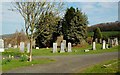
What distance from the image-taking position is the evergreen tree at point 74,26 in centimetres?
4891

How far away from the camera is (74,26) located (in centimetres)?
4991

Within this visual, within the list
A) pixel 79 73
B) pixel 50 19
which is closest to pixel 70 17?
pixel 50 19

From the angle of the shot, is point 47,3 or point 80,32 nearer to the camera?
point 47,3

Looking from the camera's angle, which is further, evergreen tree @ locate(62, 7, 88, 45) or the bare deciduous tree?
evergreen tree @ locate(62, 7, 88, 45)

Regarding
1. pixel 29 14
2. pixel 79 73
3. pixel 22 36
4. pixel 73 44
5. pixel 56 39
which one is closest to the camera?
pixel 79 73

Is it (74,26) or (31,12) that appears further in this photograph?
(74,26)

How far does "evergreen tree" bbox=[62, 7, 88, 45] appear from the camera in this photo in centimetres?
4891

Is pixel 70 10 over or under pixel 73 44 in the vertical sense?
over

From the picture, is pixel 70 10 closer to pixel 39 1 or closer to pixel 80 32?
pixel 80 32

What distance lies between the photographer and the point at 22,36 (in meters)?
62.6

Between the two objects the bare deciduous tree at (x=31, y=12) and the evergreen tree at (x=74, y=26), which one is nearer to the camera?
the bare deciduous tree at (x=31, y=12)

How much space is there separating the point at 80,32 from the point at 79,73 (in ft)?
116

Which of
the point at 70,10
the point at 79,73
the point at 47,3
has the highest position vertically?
the point at 70,10

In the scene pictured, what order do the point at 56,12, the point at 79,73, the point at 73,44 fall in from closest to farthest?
the point at 79,73, the point at 56,12, the point at 73,44
